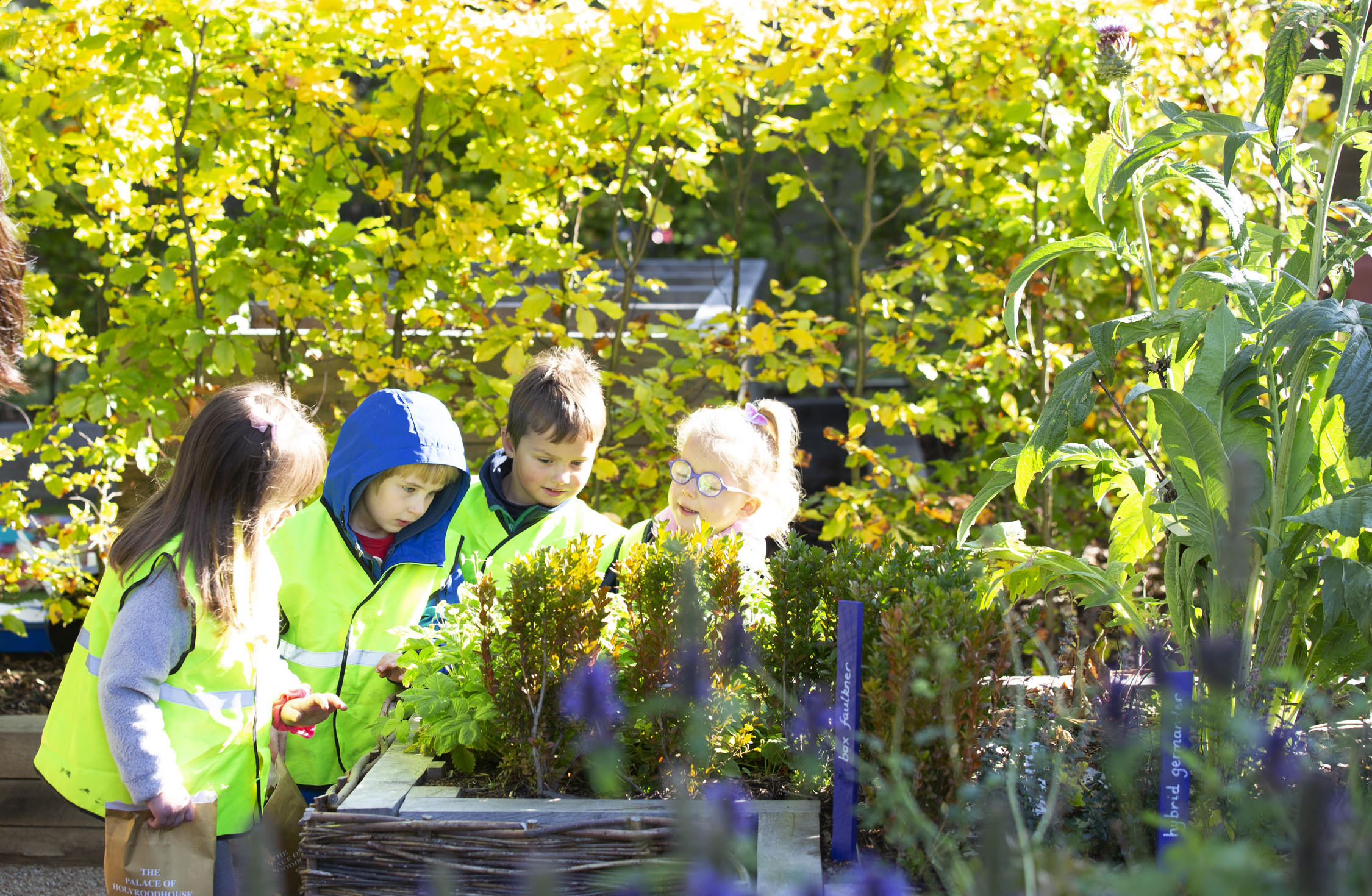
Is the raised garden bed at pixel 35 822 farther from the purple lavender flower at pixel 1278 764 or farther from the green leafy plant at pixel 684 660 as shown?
the purple lavender flower at pixel 1278 764

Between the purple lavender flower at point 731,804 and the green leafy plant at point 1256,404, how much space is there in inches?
25.2

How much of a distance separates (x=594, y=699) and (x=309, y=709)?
0.90 meters

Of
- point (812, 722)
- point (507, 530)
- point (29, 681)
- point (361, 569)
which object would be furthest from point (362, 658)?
point (29, 681)

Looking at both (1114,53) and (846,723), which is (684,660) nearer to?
(846,723)

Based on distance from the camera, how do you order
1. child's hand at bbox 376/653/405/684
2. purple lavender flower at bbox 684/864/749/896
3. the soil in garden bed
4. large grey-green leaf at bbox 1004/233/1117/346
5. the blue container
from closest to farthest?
purple lavender flower at bbox 684/864/749/896 → large grey-green leaf at bbox 1004/233/1117/346 → child's hand at bbox 376/653/405/684 → the soil in garden bed → the blue container

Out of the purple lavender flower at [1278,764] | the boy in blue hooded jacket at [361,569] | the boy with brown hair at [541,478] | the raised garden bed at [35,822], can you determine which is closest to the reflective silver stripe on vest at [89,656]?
the boy in blue hooded jacket at [361,569]

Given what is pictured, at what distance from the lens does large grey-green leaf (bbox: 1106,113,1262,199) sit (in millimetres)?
1568

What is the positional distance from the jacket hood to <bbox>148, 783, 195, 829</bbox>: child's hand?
617 millimetres

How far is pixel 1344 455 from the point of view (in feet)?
5.59

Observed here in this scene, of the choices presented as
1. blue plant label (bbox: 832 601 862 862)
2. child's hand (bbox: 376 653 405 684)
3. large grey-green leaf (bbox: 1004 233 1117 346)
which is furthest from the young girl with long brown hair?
large grey-green leaf (bbox: 1004 233 1117 346)

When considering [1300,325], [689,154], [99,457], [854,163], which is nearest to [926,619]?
[1300,325]

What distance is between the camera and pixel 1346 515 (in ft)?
4.68

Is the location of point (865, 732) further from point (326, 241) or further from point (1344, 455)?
point (326, 241)

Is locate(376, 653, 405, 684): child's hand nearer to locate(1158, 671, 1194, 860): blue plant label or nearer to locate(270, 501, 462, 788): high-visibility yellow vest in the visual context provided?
locate(270, 501, 462, 788): high-visibility yellow vest
